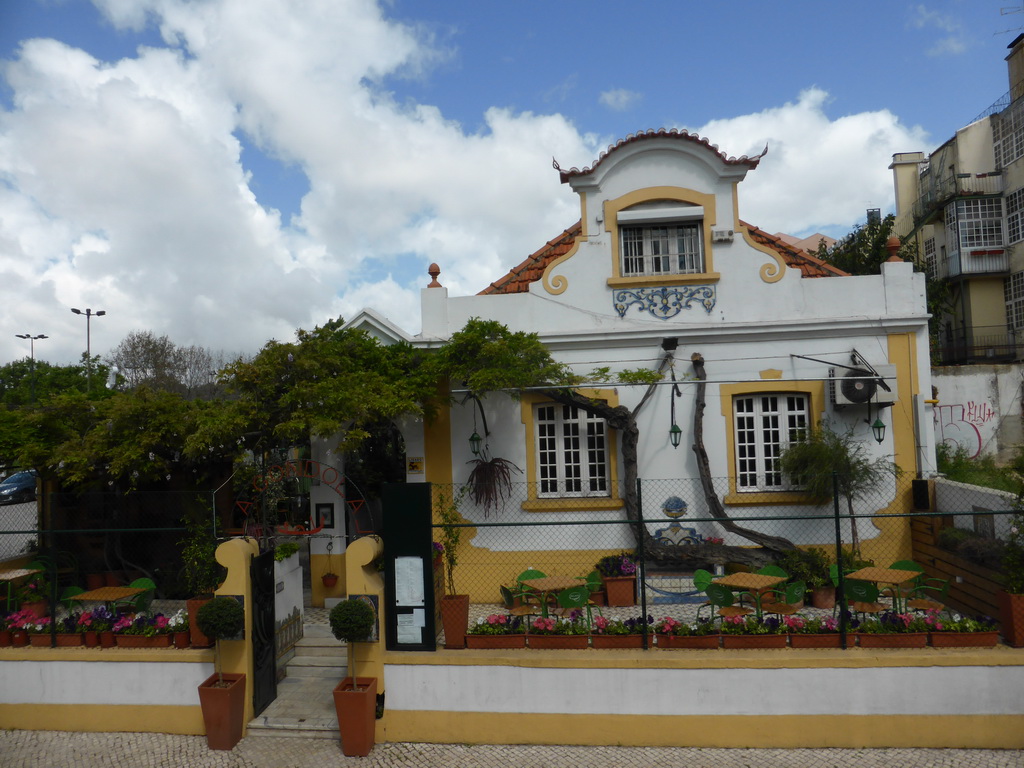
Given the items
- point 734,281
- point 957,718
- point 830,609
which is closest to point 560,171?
point 734,281

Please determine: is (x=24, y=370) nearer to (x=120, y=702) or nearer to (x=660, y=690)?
(x=120, y=702)

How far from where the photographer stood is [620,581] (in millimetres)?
10242

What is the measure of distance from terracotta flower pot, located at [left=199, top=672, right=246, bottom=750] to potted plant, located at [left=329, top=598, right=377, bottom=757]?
114 centimetres

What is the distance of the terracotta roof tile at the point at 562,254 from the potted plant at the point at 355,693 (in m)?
6.35

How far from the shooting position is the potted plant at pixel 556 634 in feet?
23.8

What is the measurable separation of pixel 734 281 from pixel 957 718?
276 inches

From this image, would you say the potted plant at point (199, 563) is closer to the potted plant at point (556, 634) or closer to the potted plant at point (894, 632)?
the potted plant at point (556, 634)

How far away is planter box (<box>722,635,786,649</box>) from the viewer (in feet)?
23.0

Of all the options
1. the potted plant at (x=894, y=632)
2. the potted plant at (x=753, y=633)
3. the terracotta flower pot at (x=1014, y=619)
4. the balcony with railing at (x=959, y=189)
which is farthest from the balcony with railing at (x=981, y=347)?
the potted plant at (x=753, y=633)

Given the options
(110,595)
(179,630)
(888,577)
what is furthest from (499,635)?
(110,595)

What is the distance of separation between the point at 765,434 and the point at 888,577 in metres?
3.49

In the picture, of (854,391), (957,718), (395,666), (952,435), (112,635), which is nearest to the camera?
(957,718)

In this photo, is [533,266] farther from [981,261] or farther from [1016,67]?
[1016,67]

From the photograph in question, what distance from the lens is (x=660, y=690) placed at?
22.6 ft
